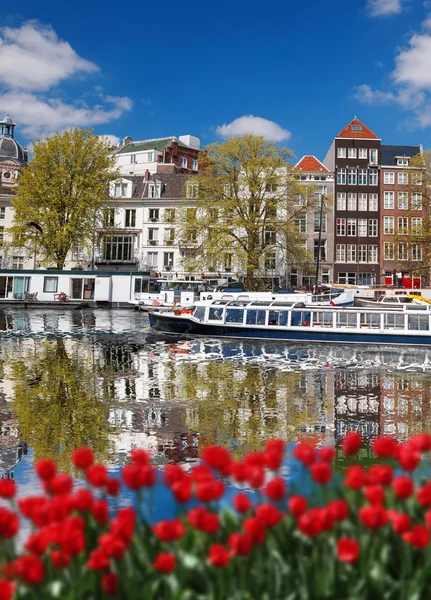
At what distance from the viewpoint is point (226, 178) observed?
52656mm

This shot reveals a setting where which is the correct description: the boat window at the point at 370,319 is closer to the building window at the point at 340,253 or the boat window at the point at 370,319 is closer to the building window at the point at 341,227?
the building window at the point at 340,253

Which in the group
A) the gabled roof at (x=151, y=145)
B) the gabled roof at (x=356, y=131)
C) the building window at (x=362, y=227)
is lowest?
the building window at (x=362, y=227)

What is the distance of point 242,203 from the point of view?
5325cm

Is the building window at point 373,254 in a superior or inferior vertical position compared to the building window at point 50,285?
superior

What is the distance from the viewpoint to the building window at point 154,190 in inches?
2704

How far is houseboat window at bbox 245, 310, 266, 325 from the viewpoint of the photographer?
31.5 m

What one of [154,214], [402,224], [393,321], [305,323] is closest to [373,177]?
[402,224]

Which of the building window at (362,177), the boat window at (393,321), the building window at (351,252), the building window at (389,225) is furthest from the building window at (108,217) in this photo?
the boat window at (393,321)

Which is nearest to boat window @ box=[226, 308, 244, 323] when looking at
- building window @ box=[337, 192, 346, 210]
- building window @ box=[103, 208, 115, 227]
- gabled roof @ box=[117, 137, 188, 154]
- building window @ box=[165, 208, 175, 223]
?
building window @ box=[165, 208, 175, 223]

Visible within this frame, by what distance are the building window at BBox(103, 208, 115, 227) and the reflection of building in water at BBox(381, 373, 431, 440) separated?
42387 mm

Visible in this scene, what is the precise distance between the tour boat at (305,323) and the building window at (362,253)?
35.9 metres

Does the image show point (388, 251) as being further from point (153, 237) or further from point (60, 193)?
point (60, 193)

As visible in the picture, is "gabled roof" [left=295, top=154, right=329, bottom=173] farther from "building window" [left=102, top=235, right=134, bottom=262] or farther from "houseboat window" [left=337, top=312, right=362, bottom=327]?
"houseboat window" [left=337, top=312, right=362, bottom=327]

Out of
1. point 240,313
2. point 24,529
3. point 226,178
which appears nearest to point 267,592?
point 24,529
